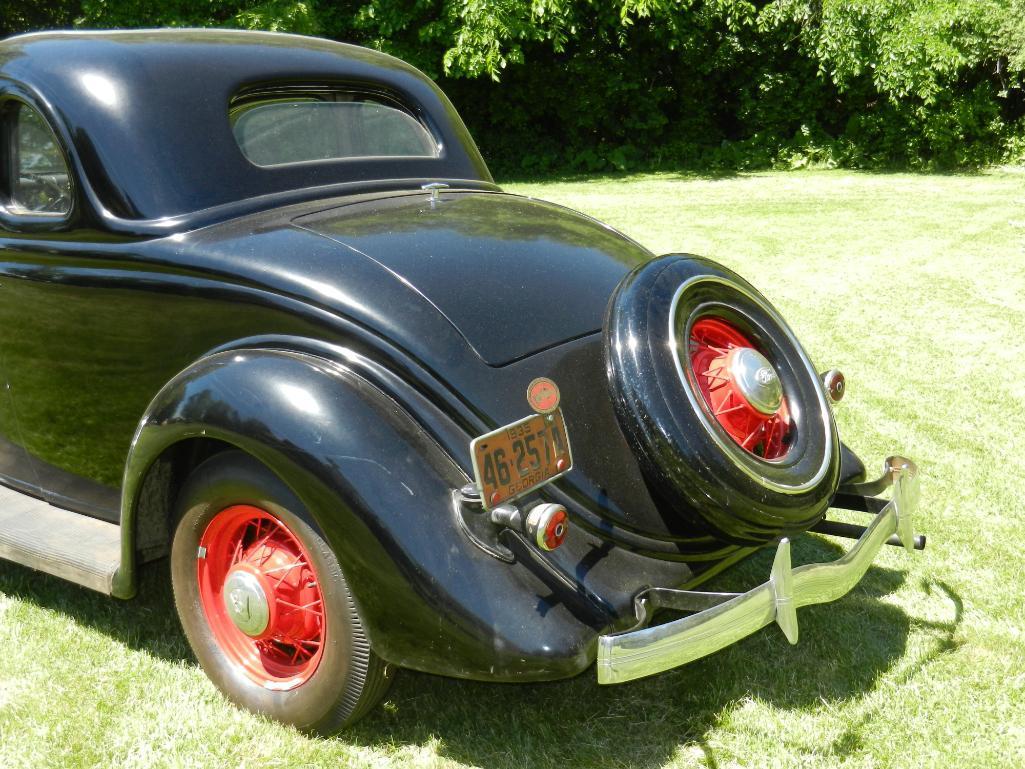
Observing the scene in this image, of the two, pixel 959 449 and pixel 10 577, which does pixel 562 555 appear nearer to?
pixel 10 577

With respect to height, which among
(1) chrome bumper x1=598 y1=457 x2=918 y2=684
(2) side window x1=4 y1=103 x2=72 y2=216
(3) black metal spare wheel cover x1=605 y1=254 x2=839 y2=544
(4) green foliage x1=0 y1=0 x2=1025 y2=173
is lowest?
(4) green foliage x1=0 y1=0 x2=1025 y2=173

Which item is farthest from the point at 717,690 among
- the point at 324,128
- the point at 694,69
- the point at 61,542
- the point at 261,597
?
the point at 694,69

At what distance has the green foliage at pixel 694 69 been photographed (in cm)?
1402

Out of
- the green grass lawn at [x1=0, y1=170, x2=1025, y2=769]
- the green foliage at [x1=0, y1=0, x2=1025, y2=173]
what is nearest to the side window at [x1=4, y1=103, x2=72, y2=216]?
the green grass lawn at [x1=0, y1=170, x2=1025, y2=769]

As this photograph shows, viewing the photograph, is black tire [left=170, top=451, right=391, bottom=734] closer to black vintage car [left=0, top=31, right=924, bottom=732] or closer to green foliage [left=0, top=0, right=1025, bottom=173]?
black vintage car [left=0, top=31, right=924, bottom=732]

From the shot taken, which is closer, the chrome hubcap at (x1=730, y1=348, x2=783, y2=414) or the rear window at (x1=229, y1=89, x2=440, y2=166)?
the chrome hubcap at (x1=730, y1=348, x2=783, y2=414)

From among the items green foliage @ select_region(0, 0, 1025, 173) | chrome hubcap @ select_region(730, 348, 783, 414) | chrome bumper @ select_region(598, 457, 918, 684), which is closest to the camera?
chrome bumper @ select_region(598, 457, 918, 684)

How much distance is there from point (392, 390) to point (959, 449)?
332 centimetres

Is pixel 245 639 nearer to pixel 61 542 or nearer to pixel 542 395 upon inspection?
pixel 61 542

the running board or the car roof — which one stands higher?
the car roof

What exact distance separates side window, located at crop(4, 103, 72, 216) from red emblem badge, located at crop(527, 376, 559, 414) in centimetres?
160

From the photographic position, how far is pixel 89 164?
281 cm

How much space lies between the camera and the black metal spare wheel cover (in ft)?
7.73

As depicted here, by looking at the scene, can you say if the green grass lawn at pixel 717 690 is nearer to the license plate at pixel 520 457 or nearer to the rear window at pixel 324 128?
the license plate at pixel 520 457
